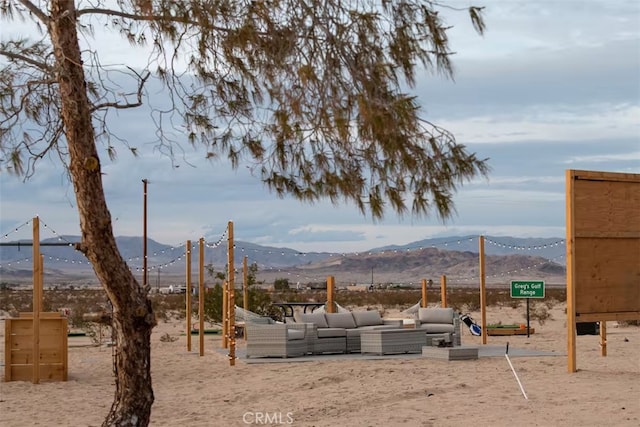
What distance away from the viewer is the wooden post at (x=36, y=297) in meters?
11.2

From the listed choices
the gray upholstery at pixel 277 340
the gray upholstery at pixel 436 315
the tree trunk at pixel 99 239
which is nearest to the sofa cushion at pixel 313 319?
the gray upholstery at pixel 277 340

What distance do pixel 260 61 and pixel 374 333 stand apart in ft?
29.1

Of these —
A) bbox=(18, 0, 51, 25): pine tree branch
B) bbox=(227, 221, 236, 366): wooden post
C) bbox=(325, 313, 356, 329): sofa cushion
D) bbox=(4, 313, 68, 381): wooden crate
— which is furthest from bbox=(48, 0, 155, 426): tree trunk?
bbox=(325, 313, 356, 329): sofa cushion

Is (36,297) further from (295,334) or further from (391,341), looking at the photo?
(391,341)

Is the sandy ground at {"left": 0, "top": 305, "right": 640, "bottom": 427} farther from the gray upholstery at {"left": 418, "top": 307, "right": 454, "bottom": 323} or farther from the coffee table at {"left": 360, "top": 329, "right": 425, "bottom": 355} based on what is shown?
the gray upholstery at {"left": 418, "top": 307, "right": 454, "bottom": 323}

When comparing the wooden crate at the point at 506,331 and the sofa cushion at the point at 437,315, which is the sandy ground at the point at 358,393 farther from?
the wooden crate at the point at 506,331

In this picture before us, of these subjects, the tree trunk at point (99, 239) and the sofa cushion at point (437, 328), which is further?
the sofa cushion at point (437, 328)

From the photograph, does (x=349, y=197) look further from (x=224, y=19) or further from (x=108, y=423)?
(x=108, y=423)

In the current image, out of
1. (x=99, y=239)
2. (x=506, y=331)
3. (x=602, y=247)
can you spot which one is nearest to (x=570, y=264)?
(x=602, y=247)

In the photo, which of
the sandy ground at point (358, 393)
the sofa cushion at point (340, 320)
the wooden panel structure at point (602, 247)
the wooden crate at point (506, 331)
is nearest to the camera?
the sandy ground at point (358, 393)

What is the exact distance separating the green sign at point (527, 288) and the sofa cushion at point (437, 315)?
260 cm

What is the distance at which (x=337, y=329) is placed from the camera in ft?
46.8

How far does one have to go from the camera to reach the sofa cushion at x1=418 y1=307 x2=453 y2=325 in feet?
49.3

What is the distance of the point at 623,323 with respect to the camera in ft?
73.8
